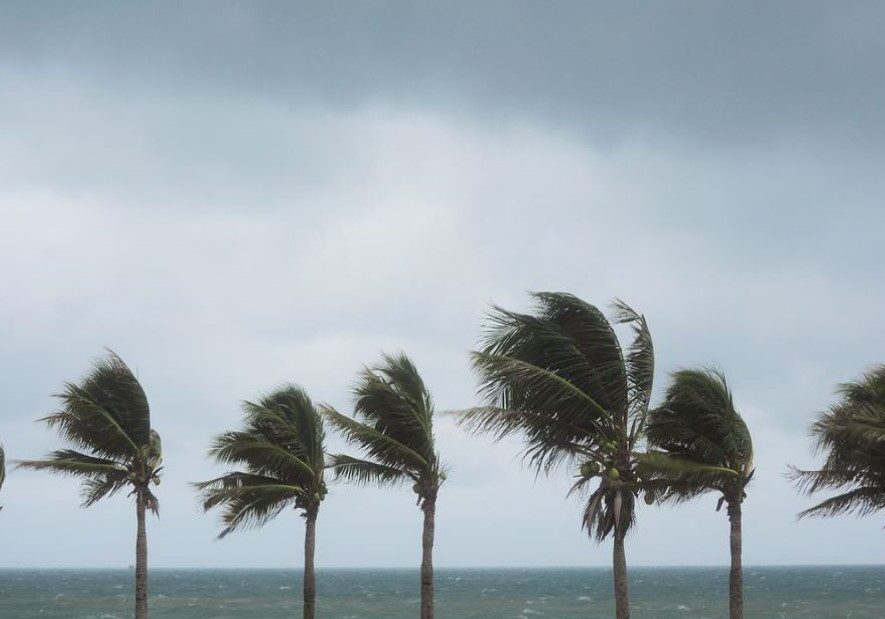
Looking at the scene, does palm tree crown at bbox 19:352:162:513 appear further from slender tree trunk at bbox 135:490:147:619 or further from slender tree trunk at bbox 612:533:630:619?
slender tree trunk at bbox 612:533:630:619

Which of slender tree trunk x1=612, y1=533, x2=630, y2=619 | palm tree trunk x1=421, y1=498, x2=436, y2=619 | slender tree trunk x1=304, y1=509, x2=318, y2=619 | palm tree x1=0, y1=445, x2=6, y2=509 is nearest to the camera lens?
slender tree trunk x1=612, y1=533, x2=630, y2=619

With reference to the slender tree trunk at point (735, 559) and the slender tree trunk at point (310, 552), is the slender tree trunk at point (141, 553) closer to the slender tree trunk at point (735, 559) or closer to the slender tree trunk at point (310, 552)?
the slender tree trunk at point (310, 552)

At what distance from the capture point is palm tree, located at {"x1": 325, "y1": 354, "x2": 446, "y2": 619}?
88.7 feet

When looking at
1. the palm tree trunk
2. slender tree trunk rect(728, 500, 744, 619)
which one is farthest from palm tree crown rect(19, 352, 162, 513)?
slender tree trunk rect(728, 500, 744, 619)

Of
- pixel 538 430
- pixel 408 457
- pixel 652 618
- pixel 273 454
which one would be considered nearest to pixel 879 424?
pixel 538 430

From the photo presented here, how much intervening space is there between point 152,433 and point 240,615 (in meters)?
72.1

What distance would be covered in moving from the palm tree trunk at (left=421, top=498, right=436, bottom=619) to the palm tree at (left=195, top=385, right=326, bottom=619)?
12.2 feet

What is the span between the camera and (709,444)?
2245cm

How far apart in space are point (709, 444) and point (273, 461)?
12277 millimetres

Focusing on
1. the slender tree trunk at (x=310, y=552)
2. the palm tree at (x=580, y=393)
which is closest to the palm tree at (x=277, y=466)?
the slender tree trunk at (x=310, y=552)

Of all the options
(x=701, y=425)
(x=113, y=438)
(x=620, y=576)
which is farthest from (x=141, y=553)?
(x=701, y=425)

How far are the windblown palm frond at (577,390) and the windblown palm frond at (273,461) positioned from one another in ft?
25.7

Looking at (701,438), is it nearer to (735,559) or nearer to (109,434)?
(735,559)

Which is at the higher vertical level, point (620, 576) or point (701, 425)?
point (701, 425)
